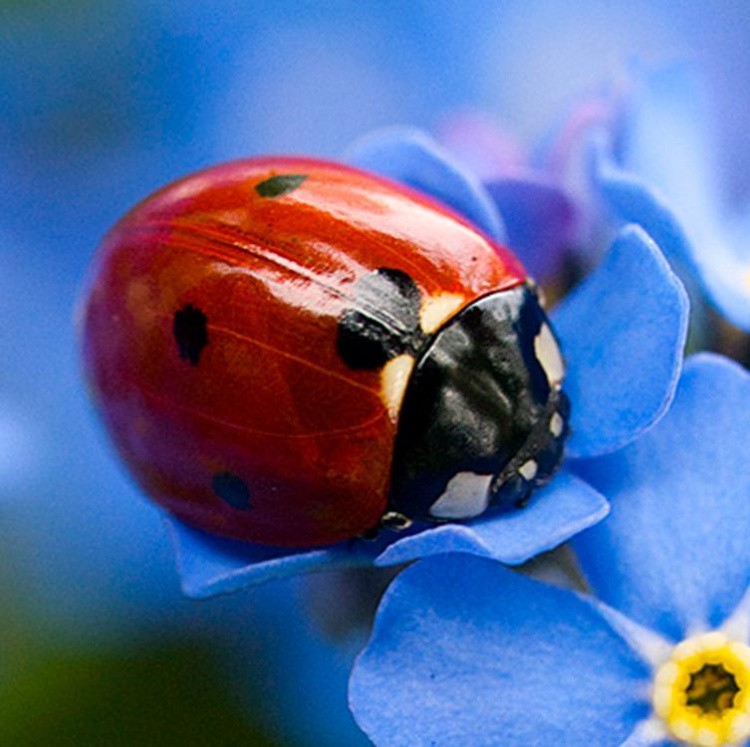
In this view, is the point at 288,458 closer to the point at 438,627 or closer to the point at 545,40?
the point at 438,627

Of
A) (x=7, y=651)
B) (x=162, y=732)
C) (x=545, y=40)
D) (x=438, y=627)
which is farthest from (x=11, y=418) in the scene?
(x=545, y=40)

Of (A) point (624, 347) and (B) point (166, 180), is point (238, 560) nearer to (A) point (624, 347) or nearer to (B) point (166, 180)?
(A) point (624, 347)

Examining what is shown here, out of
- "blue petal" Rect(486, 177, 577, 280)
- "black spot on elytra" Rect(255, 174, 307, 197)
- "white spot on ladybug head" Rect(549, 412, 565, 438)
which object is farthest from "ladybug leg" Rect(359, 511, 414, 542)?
"blue petal" Rect(486, 177, 577, 280)

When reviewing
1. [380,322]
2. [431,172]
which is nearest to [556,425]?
[380,322]

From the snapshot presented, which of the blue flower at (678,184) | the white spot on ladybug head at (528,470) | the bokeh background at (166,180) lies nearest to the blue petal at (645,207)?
the blue flower at (678,184)

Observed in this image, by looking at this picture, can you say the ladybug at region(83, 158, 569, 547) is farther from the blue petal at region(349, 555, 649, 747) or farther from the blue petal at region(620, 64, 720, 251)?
the blue petal at region(620, 64, 720, 251)

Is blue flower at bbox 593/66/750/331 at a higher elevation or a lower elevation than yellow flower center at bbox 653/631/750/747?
higher
